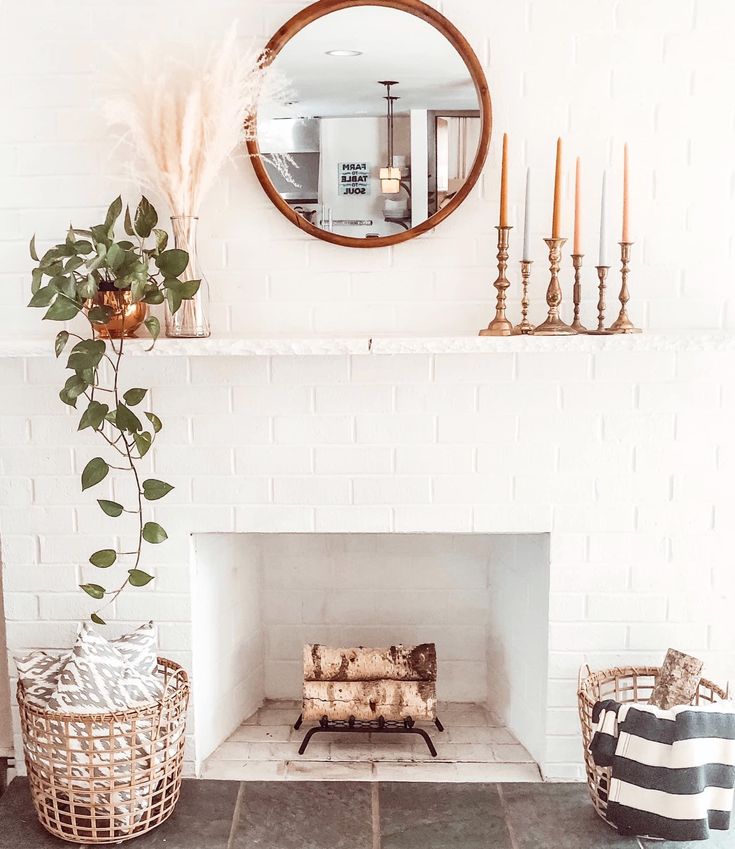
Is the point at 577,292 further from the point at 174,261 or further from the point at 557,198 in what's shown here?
the point at 174,261

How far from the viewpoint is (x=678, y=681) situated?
1991 mm

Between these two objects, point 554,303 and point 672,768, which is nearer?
point 672,768

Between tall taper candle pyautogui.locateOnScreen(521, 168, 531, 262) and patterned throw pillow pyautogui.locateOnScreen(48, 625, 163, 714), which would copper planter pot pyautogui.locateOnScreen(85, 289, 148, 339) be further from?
tall taper candle pyautogui.locateOnScreen(521, 168, 531, 262)

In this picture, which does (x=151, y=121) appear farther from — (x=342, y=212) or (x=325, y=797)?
(x=325, y=797)

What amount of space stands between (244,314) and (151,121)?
0.48 metres

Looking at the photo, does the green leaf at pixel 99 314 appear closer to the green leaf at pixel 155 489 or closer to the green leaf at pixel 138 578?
the green leaf at pixel 155 489

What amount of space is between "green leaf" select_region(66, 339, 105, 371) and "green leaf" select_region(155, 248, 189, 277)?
0.68 ft

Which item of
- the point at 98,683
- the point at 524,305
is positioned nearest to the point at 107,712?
the point at 98,683

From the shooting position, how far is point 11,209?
81.9 inches

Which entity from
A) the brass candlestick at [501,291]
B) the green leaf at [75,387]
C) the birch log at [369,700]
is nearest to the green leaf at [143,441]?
the green leaf at [75,387]

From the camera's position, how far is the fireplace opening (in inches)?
88.7

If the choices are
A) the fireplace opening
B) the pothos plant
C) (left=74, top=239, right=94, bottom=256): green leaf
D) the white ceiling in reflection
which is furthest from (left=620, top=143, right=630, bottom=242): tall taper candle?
(left=74, top=239, right=94, bottom=256): green leaf

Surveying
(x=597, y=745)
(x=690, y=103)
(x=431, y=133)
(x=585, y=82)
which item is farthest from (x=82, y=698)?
(x=690, y=103)

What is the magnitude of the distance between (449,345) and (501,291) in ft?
0.70
